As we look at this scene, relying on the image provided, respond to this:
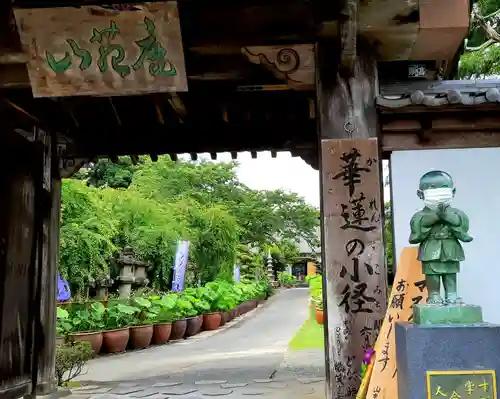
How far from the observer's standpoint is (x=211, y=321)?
1986cm

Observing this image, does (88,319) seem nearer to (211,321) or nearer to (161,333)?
(161,333)

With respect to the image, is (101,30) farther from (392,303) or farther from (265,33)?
(392,303)

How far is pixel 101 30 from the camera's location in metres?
5.34

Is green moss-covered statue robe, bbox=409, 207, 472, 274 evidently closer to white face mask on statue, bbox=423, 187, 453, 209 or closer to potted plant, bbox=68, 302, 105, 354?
white face mask on statue, bbox=423, 187, 453, 209

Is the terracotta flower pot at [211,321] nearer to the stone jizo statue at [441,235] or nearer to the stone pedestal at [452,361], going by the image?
the stone jizo statue at [441,235]

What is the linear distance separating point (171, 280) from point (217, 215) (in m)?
3.11

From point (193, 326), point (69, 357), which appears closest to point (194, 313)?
point (193, 326)

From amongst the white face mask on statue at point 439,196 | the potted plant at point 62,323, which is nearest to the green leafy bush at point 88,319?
the potted plant at point 62,323

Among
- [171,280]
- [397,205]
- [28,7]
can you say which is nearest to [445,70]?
[397,205]

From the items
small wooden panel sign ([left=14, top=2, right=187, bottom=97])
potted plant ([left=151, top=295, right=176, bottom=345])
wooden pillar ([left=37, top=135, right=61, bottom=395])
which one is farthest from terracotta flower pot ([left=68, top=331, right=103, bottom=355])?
small wooden panel sign ([left=14, top=2, right=187, bottom=97])

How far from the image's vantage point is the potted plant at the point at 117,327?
13.3 m

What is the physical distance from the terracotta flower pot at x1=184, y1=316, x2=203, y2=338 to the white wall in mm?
12912

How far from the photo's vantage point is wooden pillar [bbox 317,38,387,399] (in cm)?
507

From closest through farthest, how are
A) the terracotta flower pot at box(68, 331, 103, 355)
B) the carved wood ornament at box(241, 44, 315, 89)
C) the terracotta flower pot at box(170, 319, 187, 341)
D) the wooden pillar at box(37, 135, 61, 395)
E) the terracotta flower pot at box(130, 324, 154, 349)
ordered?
1. the carved wood ornament at box(241, 44, 315, 89)
2. the wooden pillar at box(37, 135, 61, 395)
3. the terracotta flower pot at box(68, 331, 103, 355)
4. the terracotta flower pot at box(130, 324, 154, 349)
5. the terracotta flower pot at box(170, 319, 187, 341)
